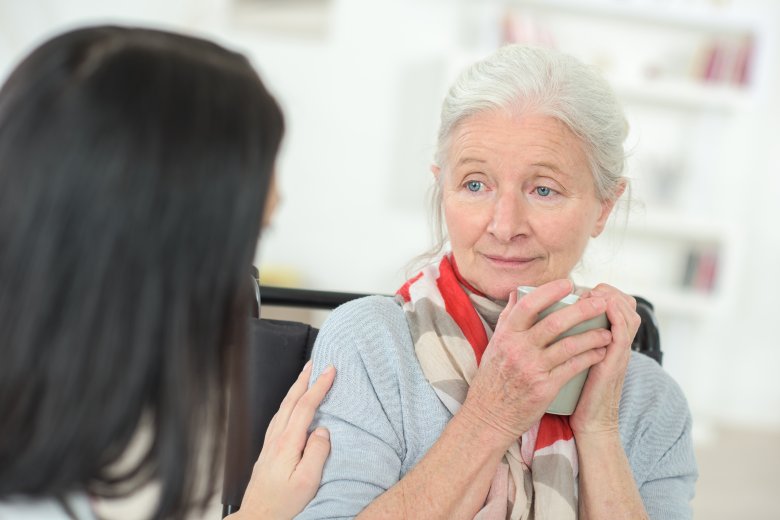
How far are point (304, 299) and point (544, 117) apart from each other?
53 centimetres

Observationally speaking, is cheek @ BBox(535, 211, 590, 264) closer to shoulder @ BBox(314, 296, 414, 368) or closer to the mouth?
the mouth

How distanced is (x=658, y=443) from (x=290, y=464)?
0.59 meters

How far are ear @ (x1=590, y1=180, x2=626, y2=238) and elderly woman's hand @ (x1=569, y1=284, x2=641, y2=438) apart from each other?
0.26m

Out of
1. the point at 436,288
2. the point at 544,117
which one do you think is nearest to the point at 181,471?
the point at 436,288

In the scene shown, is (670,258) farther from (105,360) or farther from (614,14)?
(105,360)

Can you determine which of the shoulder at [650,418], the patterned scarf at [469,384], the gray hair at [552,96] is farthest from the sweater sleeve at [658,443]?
the gray hair at [552,96]

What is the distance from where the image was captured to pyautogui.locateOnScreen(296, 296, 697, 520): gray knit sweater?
1.20 metres

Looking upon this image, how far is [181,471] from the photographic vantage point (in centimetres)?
80

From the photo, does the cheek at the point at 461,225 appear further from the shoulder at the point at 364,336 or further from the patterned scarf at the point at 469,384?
the shoulder at the point at 364,336

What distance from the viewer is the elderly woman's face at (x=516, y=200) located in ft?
4.44

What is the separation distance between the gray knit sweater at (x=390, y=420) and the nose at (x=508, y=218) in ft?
0.69

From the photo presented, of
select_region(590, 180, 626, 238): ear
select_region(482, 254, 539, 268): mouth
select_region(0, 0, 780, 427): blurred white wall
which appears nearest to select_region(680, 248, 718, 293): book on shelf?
select_region(0, 0, 780, 427): blurred white wall

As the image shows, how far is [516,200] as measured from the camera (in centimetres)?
136

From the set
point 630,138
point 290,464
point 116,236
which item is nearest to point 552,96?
→ point 290,464
